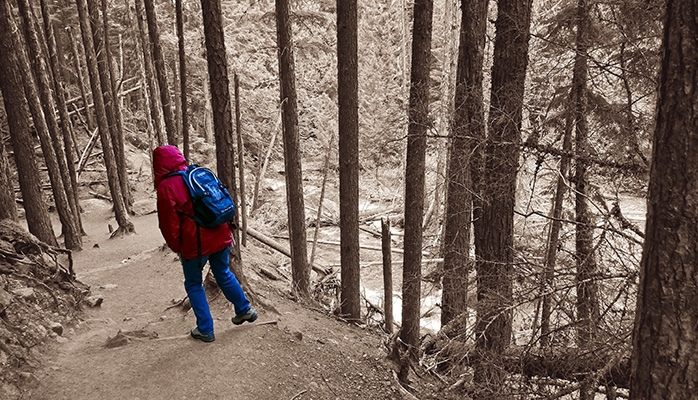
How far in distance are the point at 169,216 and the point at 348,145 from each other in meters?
4.99

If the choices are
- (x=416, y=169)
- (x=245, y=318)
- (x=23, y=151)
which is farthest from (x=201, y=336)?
(x=23, y=151)

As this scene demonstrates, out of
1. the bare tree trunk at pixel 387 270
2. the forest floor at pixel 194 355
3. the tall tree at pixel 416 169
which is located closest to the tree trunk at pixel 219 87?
the forest floor at pixel 194 355

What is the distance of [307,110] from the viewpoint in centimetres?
2633

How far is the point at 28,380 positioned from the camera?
4.57 meters

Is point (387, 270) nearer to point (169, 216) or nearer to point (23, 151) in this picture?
point (169, 216)

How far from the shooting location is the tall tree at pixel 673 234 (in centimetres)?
220

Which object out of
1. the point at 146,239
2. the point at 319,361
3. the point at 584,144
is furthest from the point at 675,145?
the point at 146,239

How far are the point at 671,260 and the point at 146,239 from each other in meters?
13.8

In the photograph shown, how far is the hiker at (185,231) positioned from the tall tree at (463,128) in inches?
124

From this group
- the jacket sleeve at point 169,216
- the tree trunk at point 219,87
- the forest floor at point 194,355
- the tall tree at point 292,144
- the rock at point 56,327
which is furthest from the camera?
the tall tree at point 292,144

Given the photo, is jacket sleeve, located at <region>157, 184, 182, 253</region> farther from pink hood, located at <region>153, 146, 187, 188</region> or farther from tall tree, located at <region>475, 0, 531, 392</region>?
tall tree, located at <region>475, 0, 531, 392</region>

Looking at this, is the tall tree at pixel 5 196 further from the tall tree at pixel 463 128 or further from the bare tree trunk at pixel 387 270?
the tall tree at pixel 463 128

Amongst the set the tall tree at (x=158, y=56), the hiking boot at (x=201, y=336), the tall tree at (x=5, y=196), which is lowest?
the hiking boot at (x=201, y=336)

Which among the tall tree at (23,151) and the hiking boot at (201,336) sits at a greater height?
the tall tree at (23,151)
